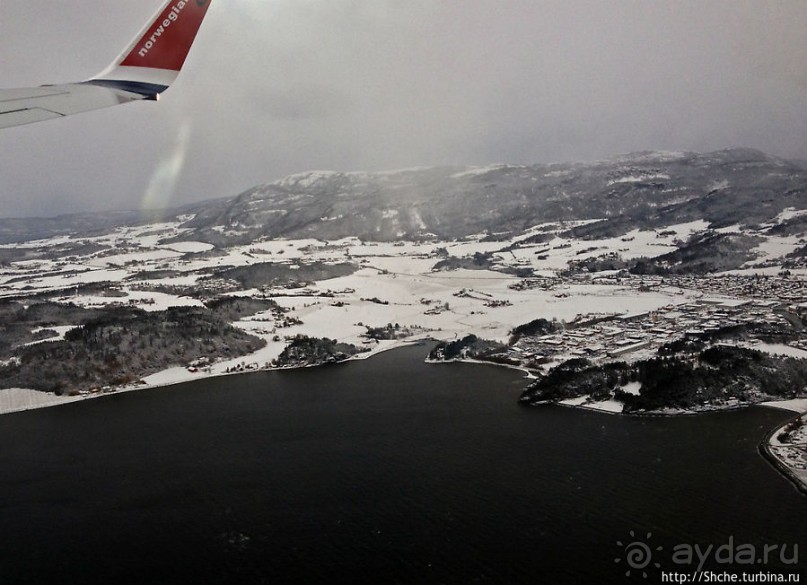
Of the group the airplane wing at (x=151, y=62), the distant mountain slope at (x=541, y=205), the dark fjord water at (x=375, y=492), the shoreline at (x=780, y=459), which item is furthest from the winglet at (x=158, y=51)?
the distant mountain slope at (x=541, y=205)

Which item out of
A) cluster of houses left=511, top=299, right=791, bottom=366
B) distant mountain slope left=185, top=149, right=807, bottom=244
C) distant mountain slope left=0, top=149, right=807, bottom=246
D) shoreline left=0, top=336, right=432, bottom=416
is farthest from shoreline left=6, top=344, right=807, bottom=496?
distant mountain slope left=185, top=149, right=807, bottom=244

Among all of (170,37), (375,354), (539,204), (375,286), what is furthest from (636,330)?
(539,204)

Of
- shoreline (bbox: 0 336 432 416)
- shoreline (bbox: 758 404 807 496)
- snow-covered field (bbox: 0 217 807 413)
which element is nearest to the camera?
shoreline (bbox: 758 404 807 496)

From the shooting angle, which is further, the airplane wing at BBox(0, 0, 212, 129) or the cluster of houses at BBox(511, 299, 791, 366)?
the cluster of houses at BBox(511, 299, 791, 366)

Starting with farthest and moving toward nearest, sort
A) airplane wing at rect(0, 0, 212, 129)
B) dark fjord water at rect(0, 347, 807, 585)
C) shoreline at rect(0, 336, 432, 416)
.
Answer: shoreline at rect(0, 336, 432, 416) < dark fjord water at rect(0, 347, 807, 585) < airplane wing at rect(0, 0, 212, 129)

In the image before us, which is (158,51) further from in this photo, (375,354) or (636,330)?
(636,330)

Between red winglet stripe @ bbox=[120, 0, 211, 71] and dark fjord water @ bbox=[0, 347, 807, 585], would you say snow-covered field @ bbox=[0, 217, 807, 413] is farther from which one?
red winglet stripe @ bbox=[120, 0, 211, 71]
